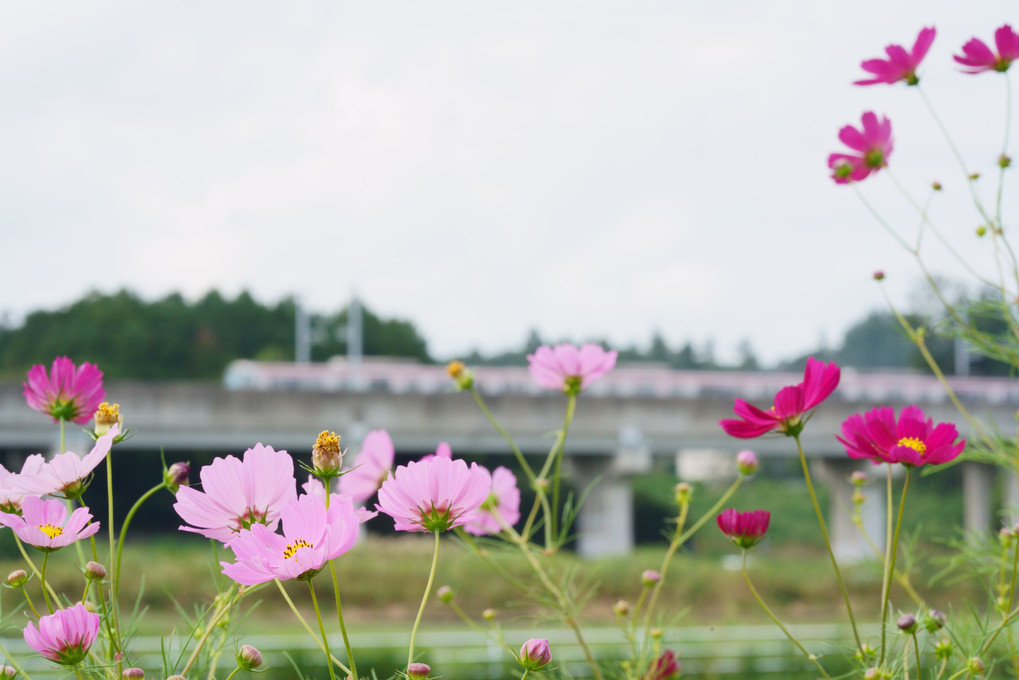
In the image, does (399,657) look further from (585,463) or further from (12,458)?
(12,458)

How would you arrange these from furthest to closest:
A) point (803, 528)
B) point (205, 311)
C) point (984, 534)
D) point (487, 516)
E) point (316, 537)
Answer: point (205, 311) → point (803, 528) → point (984, 534) → point (487, 516) → point (316, 537)

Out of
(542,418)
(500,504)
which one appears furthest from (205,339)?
(500,504)

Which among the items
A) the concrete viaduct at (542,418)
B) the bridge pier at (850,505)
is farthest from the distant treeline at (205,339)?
the bridge pier at (850,505)

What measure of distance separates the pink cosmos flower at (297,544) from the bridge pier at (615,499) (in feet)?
54.9

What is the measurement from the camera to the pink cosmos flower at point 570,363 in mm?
1085

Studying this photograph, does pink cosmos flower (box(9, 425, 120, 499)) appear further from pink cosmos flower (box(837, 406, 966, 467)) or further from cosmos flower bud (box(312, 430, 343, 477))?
pink cosmos flower (box(837, 406, 966, 467))

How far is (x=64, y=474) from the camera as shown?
0.62m

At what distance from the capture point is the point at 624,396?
1722 cm

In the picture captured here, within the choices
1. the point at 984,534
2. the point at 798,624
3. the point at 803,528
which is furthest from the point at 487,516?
the point at 803,528

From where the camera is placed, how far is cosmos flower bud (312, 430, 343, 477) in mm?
548

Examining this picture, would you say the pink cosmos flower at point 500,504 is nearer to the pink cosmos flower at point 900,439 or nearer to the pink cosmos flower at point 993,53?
the pink cosmos flower at point 900,439

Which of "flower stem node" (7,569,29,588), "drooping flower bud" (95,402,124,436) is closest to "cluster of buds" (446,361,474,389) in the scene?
"drooping flower bud" (95,402,124,436)

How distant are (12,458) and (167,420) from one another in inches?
184

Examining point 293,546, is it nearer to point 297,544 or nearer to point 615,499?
point 297,544
